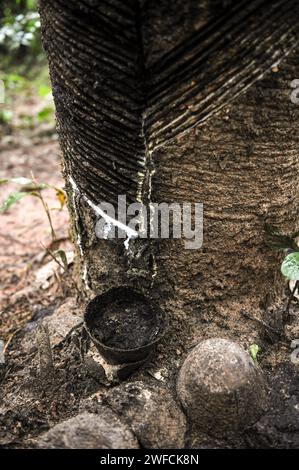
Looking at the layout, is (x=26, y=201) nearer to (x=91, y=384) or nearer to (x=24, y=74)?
(x=91, y=384)

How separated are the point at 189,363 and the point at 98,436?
0.38 meters

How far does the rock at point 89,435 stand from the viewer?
137 centimetres

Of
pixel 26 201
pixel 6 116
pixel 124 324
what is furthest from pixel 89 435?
pixel 6 116

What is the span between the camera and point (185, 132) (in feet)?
4.96

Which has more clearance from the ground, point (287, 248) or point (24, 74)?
point (24, 74)

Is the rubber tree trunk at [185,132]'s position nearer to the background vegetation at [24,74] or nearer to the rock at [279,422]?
the rock at [279,422]

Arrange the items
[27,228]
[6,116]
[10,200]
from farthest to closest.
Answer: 1. [6,116]
2. [27,228]
3. [10,200]

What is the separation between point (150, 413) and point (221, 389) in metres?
0.26

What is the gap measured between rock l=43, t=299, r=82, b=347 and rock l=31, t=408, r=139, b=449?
54 centimetres

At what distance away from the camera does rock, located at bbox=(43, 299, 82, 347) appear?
6.51 ft

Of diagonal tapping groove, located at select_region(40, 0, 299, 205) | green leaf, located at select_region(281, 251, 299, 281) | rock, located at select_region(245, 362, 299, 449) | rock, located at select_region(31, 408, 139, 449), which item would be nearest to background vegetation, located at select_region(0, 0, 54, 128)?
diagonal tapping groove, located at select_region(40, 0, 299, 205)

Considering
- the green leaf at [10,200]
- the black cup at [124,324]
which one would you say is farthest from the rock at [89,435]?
the green leaf at [10,200]

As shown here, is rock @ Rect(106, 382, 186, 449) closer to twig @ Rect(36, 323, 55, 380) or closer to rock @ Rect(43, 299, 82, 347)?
twig @ Rect(36, 323, 55, 380)

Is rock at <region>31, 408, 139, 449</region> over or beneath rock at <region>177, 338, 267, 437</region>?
beneath
